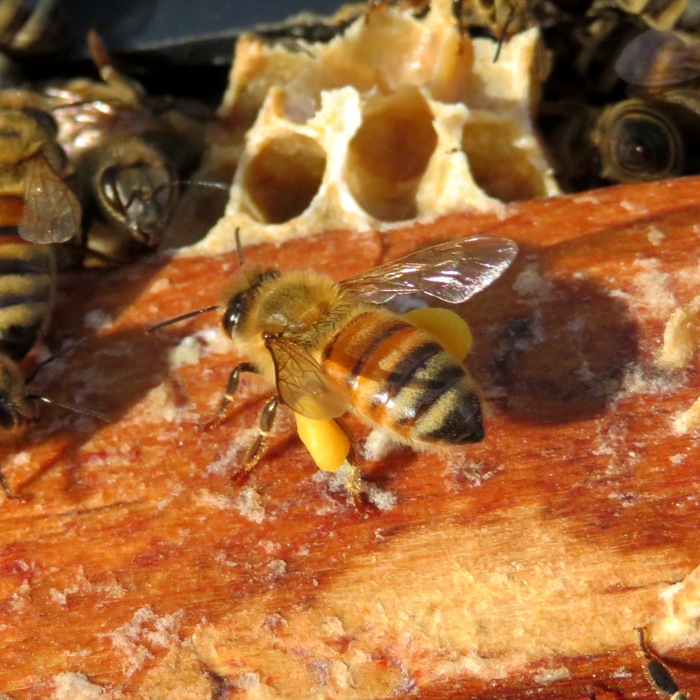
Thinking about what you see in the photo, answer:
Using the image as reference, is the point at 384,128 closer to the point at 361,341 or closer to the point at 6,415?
the point at 361,341

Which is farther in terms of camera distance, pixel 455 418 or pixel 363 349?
pixel 363 349

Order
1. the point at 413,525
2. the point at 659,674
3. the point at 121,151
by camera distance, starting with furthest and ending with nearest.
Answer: the point at 121,151 → the point at 413,525 → the point at 659,674

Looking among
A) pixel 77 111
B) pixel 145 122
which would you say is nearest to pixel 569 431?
pixel 145 122

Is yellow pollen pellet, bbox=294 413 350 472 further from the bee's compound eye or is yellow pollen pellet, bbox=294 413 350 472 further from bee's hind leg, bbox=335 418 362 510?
the bee's compound eye

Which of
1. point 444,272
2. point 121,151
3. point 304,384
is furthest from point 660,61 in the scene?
point 121,151

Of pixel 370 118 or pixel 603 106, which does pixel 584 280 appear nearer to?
pixel 370 118

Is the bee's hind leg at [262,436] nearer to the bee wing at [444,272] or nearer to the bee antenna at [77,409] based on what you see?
the bee wing at [444,272]
